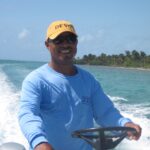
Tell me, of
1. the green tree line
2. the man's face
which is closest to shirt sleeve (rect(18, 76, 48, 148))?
the man's face

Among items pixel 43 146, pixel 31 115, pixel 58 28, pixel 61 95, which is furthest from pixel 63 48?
pixel 43 146

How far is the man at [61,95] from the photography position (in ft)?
8.45

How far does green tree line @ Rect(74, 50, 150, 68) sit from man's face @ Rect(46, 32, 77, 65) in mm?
88190

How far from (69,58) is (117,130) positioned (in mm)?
559

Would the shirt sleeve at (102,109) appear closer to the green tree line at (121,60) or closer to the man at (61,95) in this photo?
the man at (61,95)

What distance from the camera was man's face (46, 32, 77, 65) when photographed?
A: 2.61 metres

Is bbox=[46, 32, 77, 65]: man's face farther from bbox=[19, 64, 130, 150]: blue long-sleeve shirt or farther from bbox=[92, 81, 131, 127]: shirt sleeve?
bbox=[92, 81, 131, 127]: shirt sleeve

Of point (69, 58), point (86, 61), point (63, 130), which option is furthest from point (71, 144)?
point (86, 61)

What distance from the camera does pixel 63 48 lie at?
2.64 m

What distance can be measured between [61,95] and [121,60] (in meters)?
99.0

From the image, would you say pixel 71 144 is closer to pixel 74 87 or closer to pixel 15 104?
pixel 74 87

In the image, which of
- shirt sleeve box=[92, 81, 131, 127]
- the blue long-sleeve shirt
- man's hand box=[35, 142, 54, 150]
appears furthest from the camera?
shirt sleeve box=[92, 81, 131, 127]

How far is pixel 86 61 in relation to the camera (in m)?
111

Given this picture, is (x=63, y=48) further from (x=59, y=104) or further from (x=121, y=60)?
(x=121, y=60)
